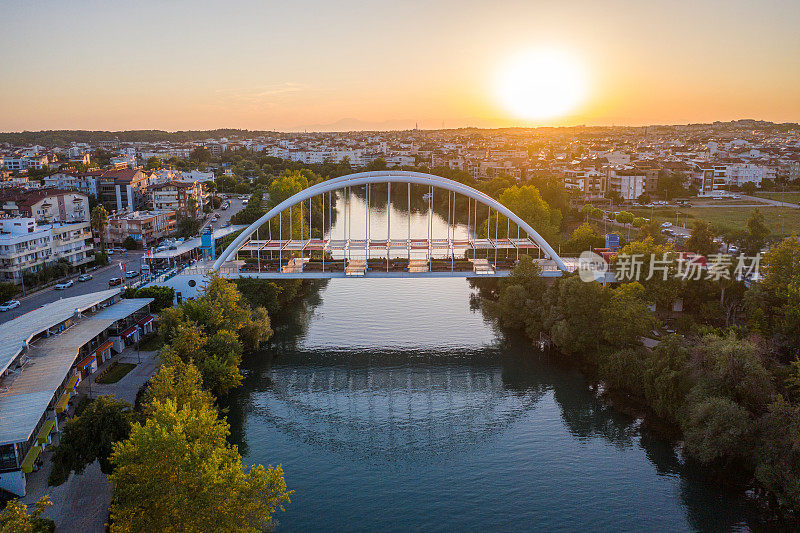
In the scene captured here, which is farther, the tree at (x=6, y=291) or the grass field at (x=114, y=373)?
the tree at (x=6, y=291)

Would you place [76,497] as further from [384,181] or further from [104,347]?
[384,181]

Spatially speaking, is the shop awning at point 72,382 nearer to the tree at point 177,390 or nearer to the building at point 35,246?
the tree at point 177,390

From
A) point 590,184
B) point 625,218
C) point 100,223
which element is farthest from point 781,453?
point 590,184

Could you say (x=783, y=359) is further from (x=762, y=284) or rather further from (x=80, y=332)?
(x=80, y=332)

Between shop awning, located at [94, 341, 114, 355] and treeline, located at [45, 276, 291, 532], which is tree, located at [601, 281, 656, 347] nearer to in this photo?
treeline, located at [45, 276, 291, 532]

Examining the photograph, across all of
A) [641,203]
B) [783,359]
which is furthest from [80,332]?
[641,203]

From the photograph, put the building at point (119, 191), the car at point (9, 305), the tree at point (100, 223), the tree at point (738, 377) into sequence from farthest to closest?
the building at point (119, 191), the tree at point (100, 223), the car at point (9, 305), the tree at point (738, 377)

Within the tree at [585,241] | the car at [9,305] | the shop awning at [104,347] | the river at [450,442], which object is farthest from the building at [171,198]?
the tree at [585,241]

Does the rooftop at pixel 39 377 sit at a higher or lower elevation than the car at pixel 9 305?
higher
